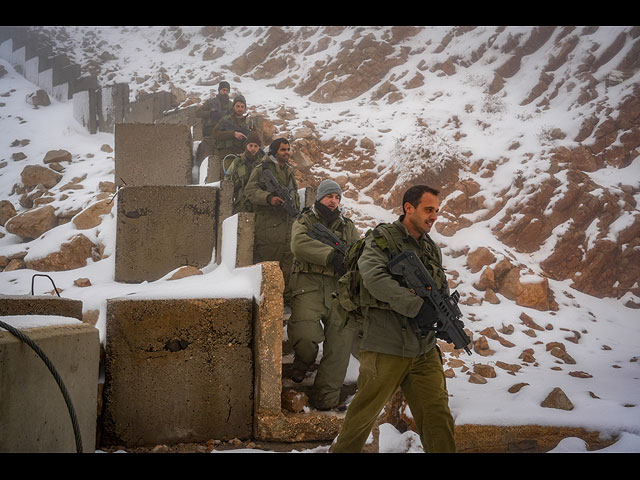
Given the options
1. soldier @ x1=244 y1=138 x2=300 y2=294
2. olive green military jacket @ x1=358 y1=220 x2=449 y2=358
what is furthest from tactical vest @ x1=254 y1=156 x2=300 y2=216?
olive green military jacket @ x1=358 y1=220 x2=449 y2=358

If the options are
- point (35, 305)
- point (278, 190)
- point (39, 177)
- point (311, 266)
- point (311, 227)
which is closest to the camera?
point (35, 305)

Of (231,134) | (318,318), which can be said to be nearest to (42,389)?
(318,318)

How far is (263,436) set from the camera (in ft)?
11.5

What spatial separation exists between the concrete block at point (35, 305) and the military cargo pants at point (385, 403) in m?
2.43

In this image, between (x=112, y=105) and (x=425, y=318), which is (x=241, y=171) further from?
(x=112, y=105)

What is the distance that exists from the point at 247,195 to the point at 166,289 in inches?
61.5

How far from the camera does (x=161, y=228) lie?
5652 mm

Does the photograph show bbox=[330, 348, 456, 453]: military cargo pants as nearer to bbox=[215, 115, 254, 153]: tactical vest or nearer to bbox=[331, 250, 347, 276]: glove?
bbox=[331, 250, 347, 276]: glove

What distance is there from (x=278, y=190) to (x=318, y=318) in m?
1.78

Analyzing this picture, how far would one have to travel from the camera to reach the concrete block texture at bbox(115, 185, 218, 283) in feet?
18.3

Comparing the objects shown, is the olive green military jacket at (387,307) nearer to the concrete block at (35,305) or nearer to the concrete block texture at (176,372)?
the concrete block texture at (176,372)

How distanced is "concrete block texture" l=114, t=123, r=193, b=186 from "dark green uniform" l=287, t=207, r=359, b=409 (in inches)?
168

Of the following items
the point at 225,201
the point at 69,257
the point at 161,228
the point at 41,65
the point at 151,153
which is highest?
the point at 41,65
